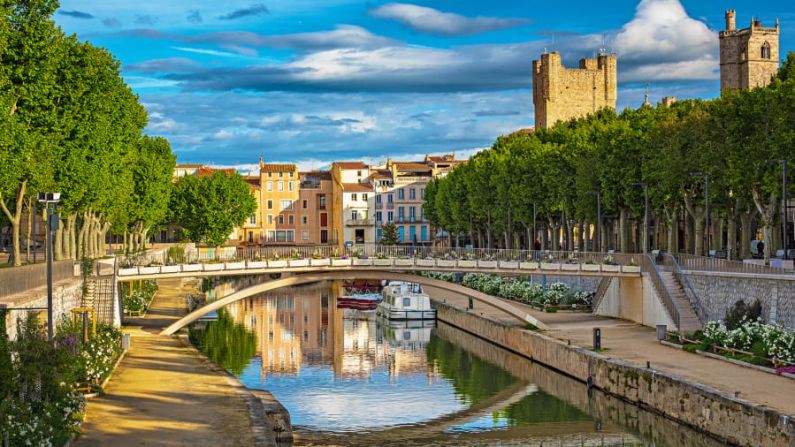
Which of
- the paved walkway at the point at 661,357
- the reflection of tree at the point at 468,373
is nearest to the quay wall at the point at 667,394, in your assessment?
the paved walkway at the point at 661,357

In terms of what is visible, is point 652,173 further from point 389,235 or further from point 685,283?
point 389,235

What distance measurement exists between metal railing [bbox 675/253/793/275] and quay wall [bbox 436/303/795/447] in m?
8.08

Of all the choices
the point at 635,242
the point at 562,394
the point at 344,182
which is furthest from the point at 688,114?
the point at 344,182

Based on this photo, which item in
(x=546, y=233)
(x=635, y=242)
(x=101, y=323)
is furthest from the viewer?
(x=546, y=233)

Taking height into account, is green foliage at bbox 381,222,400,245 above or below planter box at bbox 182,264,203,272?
above

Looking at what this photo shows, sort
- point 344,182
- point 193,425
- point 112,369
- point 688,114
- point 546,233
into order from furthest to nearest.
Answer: point 344,182, point 546,233, point 688,114, point 112,369, point 193,425

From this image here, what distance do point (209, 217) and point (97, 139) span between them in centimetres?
6178

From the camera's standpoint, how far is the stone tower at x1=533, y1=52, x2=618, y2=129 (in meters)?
136

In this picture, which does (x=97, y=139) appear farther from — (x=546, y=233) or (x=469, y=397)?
(x=546, y=233)

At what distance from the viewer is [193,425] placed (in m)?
30.5

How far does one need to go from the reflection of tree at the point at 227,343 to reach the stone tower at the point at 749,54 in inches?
2759

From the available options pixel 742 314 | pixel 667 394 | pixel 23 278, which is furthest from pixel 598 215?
pixel 23 278

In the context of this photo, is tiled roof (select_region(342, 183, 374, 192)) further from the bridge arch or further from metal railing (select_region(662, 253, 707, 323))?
metal railing (select_region(662, 253, 707, 323))

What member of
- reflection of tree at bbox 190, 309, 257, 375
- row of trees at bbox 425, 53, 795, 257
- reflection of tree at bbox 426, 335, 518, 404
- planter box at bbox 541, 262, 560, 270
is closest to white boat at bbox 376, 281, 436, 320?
reflection of tree at bbox 190, 309, 257, 375
